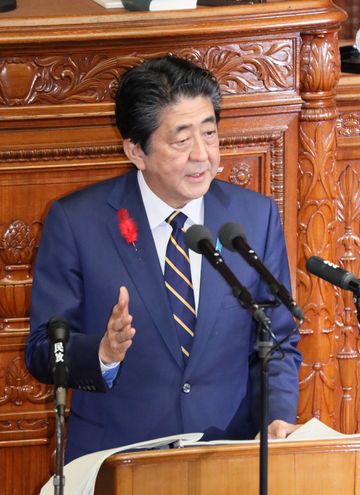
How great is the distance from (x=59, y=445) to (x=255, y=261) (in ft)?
1.77

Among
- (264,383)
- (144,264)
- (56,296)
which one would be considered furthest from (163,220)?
(264,383)

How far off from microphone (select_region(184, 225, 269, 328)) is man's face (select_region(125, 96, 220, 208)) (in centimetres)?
54

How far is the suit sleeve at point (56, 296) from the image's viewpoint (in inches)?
123

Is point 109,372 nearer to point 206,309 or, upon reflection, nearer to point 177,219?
point 206,309

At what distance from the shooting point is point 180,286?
3293 mm

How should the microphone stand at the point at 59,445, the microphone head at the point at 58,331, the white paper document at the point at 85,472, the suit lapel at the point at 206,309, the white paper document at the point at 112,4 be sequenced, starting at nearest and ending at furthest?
the microphone stand at the point at 59,445, the microphone head at the point at 58,331, the white paper document at the point at 85,472, the suit lapel at the point at 206,309, the white paper document at the point at 112,4

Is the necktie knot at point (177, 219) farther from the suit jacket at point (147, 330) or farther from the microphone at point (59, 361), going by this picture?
the microphone at point (59, 361)

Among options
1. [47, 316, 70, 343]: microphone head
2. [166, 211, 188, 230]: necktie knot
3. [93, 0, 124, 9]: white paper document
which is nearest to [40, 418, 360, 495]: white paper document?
[47, 316, 70, 343]: microphone head

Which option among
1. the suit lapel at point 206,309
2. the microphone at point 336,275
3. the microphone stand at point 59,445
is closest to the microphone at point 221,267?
the microphone at point 336,275

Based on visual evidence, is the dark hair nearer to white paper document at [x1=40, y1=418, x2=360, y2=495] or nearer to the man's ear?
the man's ear

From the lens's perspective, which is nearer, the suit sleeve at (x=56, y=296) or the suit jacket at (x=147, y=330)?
the suit sleeve at (x=56, y=296)

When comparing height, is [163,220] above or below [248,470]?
above

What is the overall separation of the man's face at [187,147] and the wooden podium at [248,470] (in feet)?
2.41

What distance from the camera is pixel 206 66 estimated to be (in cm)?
388
